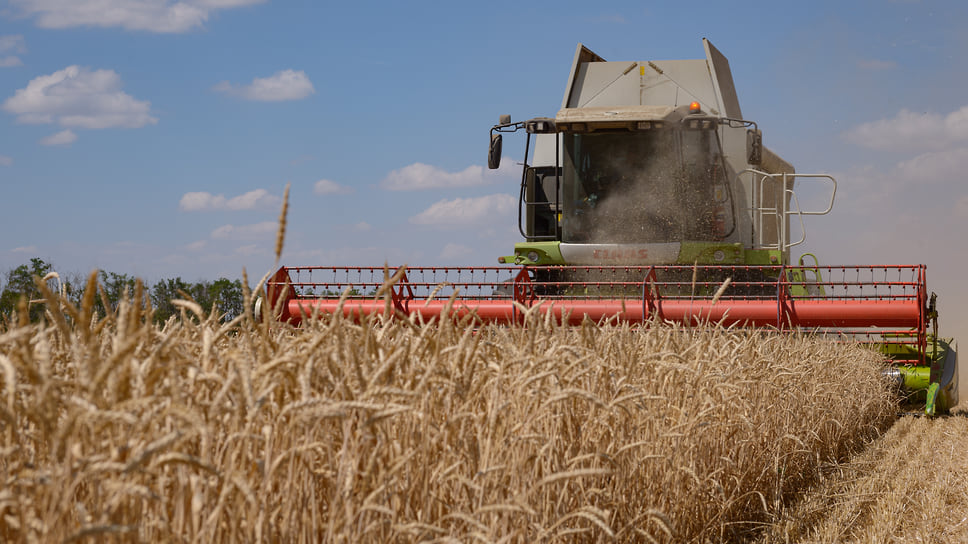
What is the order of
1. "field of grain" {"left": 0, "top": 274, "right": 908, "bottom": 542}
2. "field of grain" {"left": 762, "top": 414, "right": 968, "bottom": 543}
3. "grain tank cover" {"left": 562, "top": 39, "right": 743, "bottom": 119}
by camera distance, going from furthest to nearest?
1. "grain tank cover" {"left": 562, "top": 39, "right": 743, "bottom": 119}
2. "field of grain" {"left": 762, "top": 414, "right": 968, "bottom": 543}
3. "field of grain" {"left": 0, "top": 274, "right": 908, "bottom": 542}

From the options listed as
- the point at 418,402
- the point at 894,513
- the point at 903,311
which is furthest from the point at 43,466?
the point at 903,311

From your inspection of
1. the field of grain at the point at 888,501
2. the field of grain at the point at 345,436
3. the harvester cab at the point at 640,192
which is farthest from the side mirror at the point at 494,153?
the field of grain at the point at 345,436

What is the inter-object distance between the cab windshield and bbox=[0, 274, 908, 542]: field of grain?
193 inches

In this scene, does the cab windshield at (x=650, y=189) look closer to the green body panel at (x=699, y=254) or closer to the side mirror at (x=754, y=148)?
the green body panel at (x=699, y=254)

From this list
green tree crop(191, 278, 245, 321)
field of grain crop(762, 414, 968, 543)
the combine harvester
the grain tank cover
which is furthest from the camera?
green tree crop(191, 278, 245, 321)

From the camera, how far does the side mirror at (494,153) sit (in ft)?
26.9

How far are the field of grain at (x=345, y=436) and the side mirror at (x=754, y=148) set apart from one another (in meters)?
4.62

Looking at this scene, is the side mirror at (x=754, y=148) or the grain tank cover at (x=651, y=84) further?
the grain tank cover at (x=651, y=84)

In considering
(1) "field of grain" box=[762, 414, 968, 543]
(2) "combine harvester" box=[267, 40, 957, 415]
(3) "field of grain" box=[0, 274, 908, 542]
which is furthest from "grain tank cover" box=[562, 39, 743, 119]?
(3) "field of grain" box=[0, 274, 908, 542]

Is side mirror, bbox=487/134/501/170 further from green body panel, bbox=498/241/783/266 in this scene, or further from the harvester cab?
green body panel, bbox=498/241/783/266

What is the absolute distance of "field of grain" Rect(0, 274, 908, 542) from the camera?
1.34 metres

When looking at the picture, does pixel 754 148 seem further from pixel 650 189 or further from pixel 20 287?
pixel 20 287

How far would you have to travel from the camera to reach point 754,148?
789 centimetres

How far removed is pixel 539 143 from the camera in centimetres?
1062
